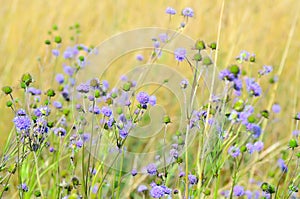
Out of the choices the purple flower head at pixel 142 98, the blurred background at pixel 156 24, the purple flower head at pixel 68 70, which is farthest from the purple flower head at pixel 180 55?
the blurred background at pixel 156 24

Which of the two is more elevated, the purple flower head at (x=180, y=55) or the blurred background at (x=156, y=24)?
the blurred background at (x=156, y=24)

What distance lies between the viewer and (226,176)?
9.20 feet

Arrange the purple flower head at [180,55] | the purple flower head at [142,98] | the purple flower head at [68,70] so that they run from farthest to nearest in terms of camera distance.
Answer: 1. the purple flower head at [68,70]
2. the purple flower head at [180,55]
3. the purple flower head at [142,98]

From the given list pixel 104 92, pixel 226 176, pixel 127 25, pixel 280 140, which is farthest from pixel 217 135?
pixel 127 25

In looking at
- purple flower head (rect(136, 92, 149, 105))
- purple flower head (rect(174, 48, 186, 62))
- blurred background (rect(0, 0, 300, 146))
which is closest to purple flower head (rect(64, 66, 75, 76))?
blurred background (rect(0, 0, 300, 146))

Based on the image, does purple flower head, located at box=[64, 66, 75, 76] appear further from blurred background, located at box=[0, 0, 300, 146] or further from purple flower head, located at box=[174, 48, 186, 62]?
purple flower head, located at box=[174, 48, 186, 62]

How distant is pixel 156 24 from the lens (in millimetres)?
3762

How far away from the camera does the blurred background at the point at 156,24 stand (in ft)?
11.4

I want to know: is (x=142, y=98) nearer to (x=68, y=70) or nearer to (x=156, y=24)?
(x=68, y=70)

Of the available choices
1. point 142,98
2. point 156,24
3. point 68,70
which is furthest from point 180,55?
point 156,24

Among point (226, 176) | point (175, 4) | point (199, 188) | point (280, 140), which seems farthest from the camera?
point (175, 4)

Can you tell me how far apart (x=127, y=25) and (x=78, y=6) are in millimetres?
369

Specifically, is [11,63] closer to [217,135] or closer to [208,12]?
[208,12]

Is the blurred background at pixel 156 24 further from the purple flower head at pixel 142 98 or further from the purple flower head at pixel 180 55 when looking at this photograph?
the purple flower head at pixel 142 98
